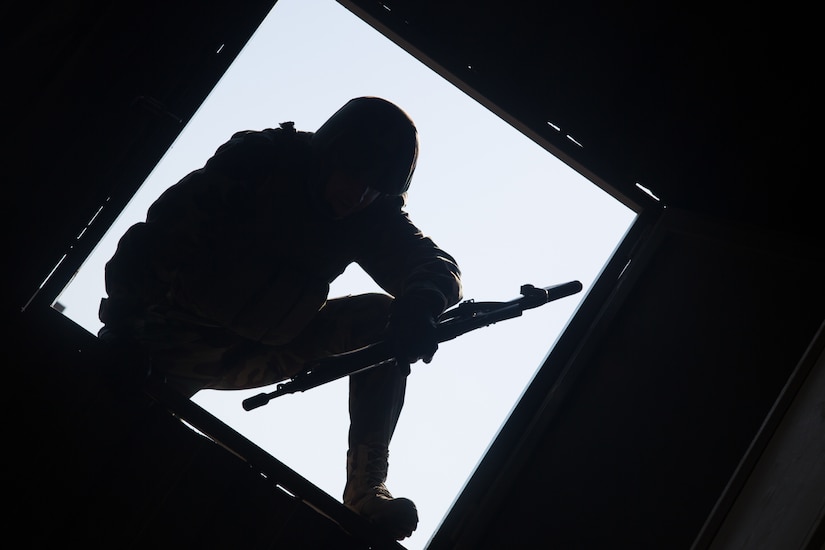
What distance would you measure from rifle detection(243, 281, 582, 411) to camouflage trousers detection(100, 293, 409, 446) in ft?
0.81

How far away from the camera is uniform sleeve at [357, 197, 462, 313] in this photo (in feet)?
9.21

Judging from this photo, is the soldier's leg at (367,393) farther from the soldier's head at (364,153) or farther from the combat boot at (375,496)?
the soldier's head at (364,153)

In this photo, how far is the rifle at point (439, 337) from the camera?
8.17ft

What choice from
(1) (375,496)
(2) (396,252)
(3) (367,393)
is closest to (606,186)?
(2) (396,252)

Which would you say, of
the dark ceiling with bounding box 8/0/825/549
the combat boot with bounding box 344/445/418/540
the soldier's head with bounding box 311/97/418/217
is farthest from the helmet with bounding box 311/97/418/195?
the combat boot with bounding box 344/445/418/540

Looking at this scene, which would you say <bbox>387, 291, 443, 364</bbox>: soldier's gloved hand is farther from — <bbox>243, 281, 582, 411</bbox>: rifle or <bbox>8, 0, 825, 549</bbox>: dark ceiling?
<bbox>8, 0, 825, 549</bbox>: dark ceiling

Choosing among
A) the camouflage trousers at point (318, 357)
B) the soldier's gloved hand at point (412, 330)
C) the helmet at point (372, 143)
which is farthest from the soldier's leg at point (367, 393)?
the helmet at point (372, 143)

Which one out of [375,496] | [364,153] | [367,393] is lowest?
[375,496]

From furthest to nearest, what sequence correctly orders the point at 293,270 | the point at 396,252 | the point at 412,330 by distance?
the point at 396,252 < the point at 293,270 < the point at 412,330

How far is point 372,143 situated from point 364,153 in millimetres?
44

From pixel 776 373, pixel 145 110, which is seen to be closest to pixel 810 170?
pixel 776 373

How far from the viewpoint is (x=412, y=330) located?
2482mm

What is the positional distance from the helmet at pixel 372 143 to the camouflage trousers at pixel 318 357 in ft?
1.41

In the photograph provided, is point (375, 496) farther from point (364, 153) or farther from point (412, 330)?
point (364, 153)
